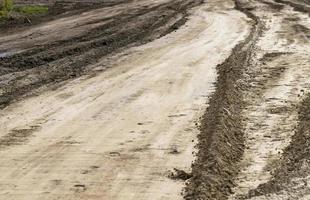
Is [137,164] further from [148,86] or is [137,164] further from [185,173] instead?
[148,86]

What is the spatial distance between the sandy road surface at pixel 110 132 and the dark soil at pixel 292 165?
903 millimetres

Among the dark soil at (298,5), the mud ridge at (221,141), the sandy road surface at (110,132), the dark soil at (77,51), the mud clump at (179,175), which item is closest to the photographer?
the mud ridge at (221,141)

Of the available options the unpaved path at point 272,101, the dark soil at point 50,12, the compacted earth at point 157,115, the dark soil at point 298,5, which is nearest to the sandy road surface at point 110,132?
the compacted earth at point 157,115

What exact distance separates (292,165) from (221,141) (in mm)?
976

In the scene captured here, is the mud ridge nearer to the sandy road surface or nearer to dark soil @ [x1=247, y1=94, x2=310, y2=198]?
the sandy road surface

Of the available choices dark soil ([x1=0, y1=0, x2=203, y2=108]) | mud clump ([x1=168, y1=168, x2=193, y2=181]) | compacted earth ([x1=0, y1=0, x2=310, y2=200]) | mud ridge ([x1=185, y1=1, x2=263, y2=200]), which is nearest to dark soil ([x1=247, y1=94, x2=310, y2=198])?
compacted earth ([x1=0, y1=0, x2=310, y2=200])

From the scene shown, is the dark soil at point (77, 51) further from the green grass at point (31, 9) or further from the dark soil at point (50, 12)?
the green grass at point (31, 9)

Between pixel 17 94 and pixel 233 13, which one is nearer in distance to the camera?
pixel 17 94

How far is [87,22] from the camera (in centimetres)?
2053

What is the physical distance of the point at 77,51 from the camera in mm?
14211

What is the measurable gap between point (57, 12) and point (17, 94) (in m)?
14.9

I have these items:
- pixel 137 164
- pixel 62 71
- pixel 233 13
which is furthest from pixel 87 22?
pixel 137 164

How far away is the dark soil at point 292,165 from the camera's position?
595cm

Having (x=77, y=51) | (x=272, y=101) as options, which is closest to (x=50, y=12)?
(x=77, y=51)
